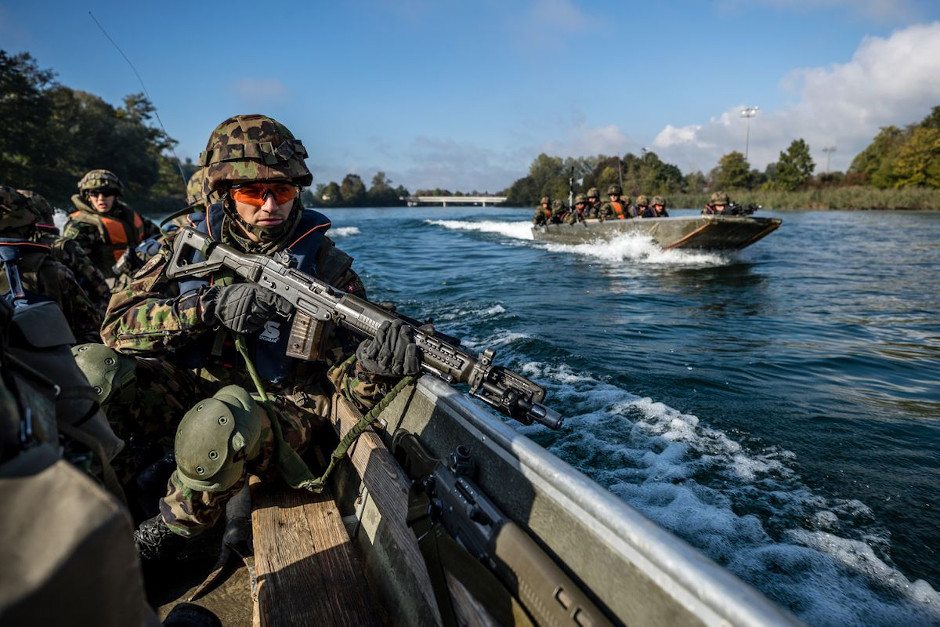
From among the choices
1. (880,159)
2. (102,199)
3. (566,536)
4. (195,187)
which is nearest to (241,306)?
(566,536)

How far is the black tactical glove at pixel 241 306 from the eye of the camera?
2.78 meters

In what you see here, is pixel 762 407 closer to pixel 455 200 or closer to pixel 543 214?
pixel 543 214

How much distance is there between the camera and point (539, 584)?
5.00ft

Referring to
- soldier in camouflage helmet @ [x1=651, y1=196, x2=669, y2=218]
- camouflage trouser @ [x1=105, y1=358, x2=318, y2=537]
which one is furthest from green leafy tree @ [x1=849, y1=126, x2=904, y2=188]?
camouflage trouser @ [x1=105, y1=358, x2=318, y2=537]

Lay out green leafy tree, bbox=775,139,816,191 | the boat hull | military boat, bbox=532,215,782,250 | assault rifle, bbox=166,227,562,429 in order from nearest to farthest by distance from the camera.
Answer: the boat hull → assault rifle, bbox=166,227,562,429 → military boat, bbox=532,215,782,250 → green leafy tree, bbox=775,139,816,191

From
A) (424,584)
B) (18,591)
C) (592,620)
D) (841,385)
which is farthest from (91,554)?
(841,385)

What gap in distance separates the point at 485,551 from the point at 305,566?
3.18 feet

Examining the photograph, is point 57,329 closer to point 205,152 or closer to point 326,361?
point 326,361

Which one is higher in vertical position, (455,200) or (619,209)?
(455,200)

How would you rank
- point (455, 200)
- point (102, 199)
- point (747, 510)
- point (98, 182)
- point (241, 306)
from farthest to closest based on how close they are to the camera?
point (455, 200) < point (102, 199) < point (98, 182) < point (747, 510) < point (241, 306)

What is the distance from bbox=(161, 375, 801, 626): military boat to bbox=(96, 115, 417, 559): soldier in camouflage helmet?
29cm

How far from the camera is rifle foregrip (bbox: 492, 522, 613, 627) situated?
142 centimetres

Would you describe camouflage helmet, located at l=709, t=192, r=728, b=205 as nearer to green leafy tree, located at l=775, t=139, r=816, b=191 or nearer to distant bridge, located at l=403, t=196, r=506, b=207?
green leafy tree, located at l=775, t=139, r=816, b=191

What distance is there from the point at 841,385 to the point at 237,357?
19.7 feet
